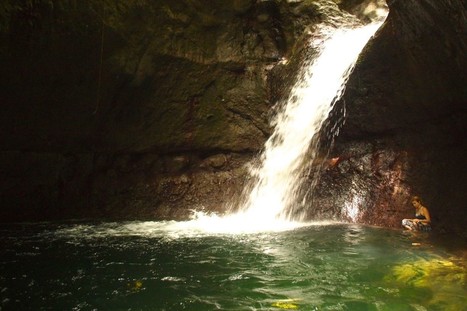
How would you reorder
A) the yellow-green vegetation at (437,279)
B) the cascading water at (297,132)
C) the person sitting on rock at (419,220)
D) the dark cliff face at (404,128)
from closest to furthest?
the yellow-green vegetation at (437,279)
the dark cliff face at (404,128)
the person sitting on rock at (419,220)
the cascading water at (297,132)

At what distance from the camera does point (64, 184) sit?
346 inches

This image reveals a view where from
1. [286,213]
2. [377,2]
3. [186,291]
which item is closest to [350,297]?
[186,291]

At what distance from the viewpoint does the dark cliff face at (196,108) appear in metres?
7.35

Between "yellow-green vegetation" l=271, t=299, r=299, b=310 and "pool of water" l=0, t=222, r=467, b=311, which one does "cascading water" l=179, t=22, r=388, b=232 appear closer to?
"pool of water" l=0, t=222, r=467, b=311

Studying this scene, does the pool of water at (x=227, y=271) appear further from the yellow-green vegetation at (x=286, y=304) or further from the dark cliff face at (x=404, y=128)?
the dark cliff face at (x=404, y=128)

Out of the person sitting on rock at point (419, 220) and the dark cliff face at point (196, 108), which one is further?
the person sitting on rock at point (419, 220)

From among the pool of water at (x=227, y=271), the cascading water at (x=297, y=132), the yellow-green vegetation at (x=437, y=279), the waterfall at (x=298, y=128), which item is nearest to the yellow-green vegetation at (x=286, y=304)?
the pool of water at (x=227, y=271)

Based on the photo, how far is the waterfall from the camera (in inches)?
349

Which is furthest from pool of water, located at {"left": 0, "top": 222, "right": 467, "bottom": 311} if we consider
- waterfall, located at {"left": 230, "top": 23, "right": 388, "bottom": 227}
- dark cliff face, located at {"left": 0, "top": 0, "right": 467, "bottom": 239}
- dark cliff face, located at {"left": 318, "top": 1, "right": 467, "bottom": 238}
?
waterfall, located at {"left": 230, "top": 23, "right": 388, "bottom": 227}

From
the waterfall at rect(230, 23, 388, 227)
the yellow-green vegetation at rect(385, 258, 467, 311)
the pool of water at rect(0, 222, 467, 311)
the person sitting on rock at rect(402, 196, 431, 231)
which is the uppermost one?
the waterfall at rect(230, 23, 388, 227)

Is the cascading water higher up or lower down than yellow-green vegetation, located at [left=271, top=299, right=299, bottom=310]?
higher up

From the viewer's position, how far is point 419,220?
755cm

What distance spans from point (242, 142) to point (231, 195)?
4.49ft

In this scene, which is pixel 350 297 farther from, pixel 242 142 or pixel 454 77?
pixel 242 142
